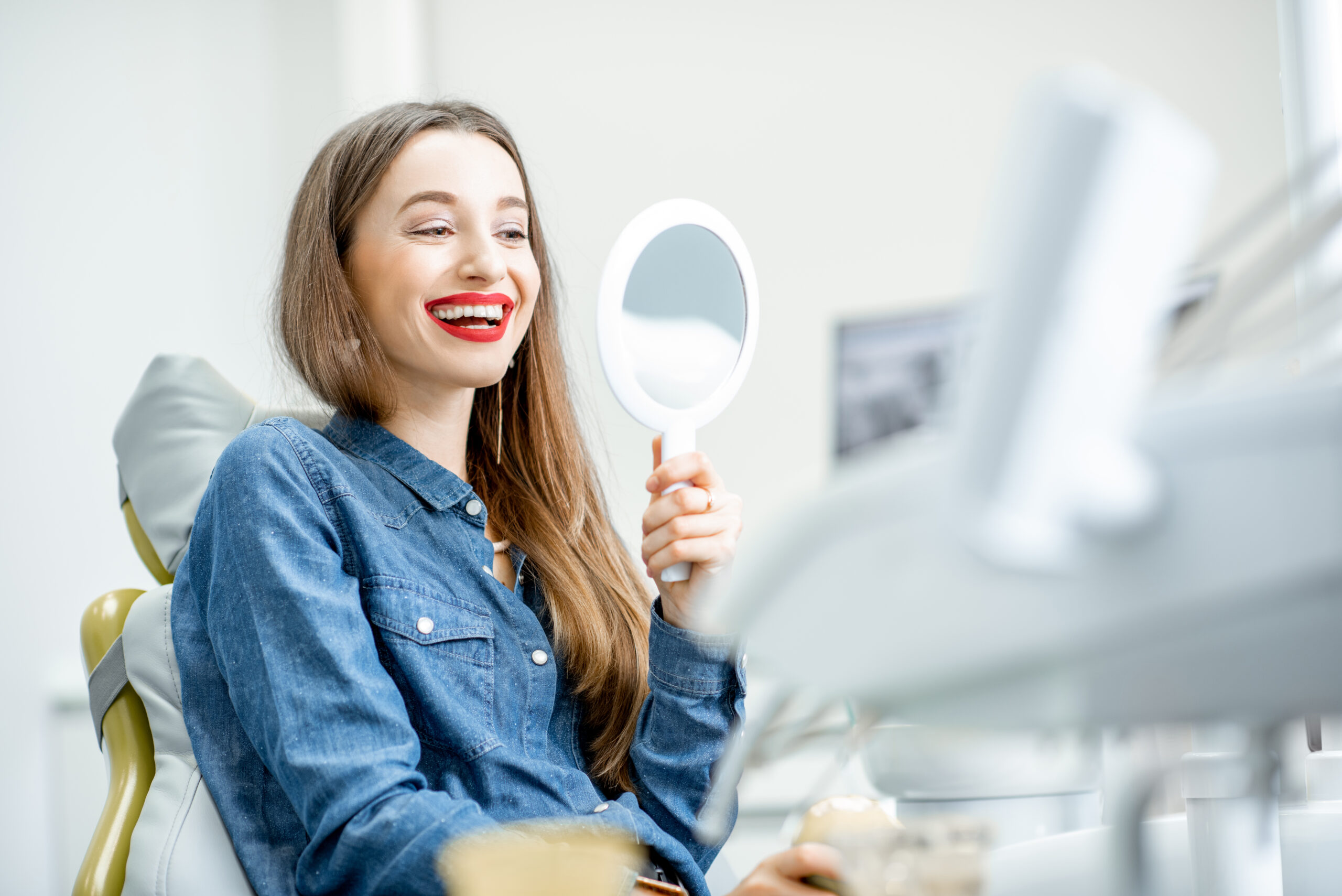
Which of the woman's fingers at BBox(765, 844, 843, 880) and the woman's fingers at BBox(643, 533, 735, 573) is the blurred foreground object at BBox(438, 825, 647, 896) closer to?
the woman's fingers at BBox(765, 844, 843, 880)

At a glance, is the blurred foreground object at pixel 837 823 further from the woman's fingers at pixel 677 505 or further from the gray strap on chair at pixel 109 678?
the gray strap on chair at pixel 109 678

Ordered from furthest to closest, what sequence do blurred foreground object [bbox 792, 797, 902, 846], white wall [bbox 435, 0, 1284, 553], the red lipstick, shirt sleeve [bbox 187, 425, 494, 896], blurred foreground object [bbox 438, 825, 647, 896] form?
white wall [bbox 435, 0, 1284, 553], the red lipstick, shirt sleeve [bbox 187, 425, 494, 896], blurred foreground object [bbox 792, 797, 902, 846], blurred foreground object [bbox 438, 825, 647, 896]

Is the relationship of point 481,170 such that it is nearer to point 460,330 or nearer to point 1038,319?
Result: point 460,330

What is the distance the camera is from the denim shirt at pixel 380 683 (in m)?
0.71

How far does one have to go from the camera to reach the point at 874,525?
27 centimetres

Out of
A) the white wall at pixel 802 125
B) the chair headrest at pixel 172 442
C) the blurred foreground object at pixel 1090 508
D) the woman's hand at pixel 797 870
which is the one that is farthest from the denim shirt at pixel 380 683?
the white wall at pixel 802 125

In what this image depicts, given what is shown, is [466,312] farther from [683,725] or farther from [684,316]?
[683,725]

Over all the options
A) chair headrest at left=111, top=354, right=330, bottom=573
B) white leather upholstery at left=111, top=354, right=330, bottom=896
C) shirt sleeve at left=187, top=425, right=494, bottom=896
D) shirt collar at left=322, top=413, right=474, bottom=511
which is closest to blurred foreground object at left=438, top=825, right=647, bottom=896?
shirt sleeve at left=187, top=425, right=494, bottom=896

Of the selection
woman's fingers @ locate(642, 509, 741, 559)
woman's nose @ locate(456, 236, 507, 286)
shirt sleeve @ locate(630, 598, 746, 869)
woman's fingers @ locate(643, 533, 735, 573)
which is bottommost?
shirt sleeve @ locate(630, 598, 746, 869)

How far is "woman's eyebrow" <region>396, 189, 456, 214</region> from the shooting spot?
1.02 meters

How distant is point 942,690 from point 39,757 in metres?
2.03

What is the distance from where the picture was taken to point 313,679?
0.74 m

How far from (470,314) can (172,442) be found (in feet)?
1.05

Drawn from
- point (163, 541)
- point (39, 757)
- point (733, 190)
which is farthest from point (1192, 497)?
point (39, 757)
